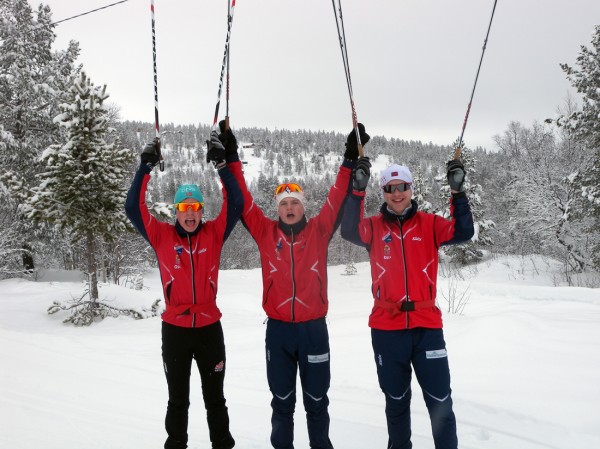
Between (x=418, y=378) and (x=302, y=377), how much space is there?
0.90 m

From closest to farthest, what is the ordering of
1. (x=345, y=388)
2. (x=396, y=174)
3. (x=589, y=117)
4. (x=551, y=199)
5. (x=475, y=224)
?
(x=396, y=174) < (x=345, y=388) < (x=589, y=117) < (x=551, y=199) < (x=475, y=224)

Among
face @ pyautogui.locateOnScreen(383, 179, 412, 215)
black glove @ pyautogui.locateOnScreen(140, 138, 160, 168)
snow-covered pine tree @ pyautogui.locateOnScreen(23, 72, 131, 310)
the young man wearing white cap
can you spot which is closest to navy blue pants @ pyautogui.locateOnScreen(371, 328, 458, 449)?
the young man wearing white cap

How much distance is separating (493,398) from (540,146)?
31.2m

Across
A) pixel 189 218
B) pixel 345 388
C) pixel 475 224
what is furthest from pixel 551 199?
pixel 189 218

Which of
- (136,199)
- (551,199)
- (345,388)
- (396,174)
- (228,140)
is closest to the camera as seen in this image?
(396,174)

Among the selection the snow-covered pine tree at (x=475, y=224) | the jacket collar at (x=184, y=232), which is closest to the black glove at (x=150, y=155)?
the jacket collar at (x=184, y=232)

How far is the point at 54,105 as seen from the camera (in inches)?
776

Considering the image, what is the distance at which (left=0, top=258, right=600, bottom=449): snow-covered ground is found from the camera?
4.03m

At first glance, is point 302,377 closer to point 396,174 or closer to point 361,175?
point 361,175

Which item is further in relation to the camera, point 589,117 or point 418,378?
point 589,117

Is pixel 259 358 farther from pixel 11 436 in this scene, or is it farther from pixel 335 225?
pixel 335 225

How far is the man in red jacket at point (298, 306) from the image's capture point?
11.0 feet

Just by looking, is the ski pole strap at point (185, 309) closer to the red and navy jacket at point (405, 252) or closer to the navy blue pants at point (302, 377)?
the navy blue pants at point (302, 377)

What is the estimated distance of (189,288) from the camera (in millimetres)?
3529
